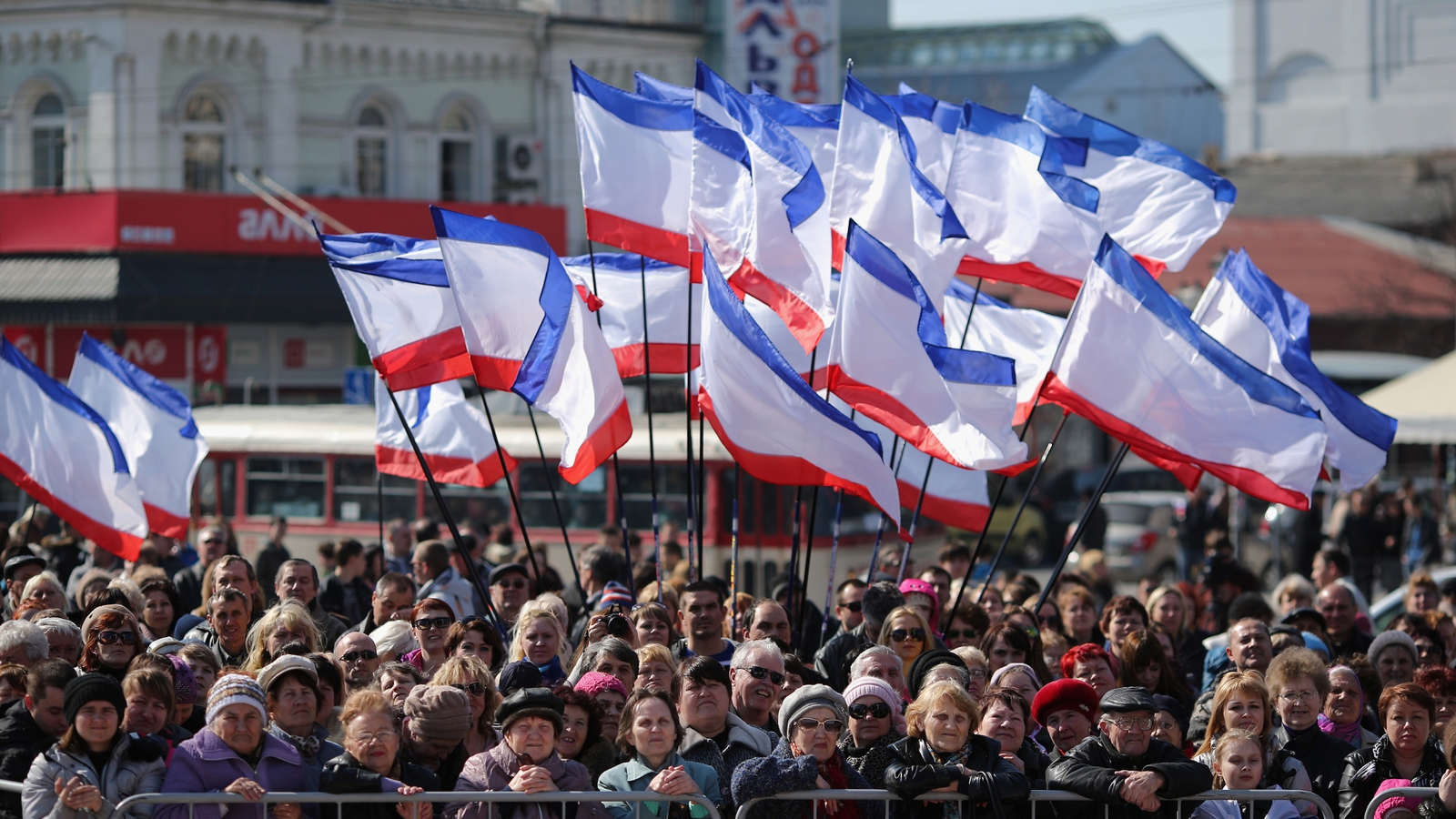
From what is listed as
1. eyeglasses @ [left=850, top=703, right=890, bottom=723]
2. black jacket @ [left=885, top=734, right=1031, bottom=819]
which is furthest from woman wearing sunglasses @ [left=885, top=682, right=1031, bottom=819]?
eyeglasses @ [left=850, top=703, right=890, bottom=723]

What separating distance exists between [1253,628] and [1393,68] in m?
58.8

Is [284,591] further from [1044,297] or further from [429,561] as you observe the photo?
[1044,297]

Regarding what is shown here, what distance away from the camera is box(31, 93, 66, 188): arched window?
90.6 feet

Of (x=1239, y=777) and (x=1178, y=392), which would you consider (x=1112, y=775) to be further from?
(x=1178, y=392)

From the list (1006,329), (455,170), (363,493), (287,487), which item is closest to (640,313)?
(1006,329)

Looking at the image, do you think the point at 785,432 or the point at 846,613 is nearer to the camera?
the point at 785,432

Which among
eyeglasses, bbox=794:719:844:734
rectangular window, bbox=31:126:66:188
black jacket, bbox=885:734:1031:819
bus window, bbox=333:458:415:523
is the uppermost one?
rectangular window, bbox=31:126:66:188

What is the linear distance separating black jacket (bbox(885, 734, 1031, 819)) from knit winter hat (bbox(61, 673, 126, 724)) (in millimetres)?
2732

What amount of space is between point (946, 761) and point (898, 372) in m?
3.15

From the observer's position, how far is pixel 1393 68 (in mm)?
62375

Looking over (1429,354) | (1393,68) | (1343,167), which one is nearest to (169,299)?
(1429,354)

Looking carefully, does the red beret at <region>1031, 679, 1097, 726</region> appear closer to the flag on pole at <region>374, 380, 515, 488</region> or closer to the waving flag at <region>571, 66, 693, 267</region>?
the waving flag at <region>571, 66, 693, 267</region>

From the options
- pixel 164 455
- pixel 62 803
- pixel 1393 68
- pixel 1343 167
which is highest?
pixel 1393 68

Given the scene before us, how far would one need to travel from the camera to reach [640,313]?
1177 cm
